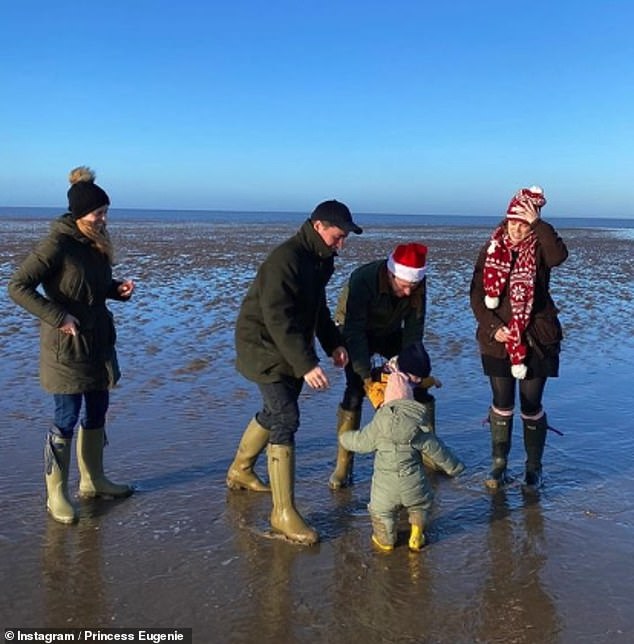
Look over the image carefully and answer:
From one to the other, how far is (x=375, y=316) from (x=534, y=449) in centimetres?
148

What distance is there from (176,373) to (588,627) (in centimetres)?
556

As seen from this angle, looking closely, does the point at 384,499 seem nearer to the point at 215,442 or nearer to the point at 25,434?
the point at 215,442

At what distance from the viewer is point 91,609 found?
360cm

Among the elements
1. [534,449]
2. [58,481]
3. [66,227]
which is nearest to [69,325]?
[66,227]

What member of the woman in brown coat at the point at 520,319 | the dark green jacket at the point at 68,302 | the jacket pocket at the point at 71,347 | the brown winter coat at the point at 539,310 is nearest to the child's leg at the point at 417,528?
the woman in brown coat at the point at 520,319

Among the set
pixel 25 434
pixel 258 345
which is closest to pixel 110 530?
pixel 258 345

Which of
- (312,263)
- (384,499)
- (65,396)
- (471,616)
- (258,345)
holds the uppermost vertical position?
(312,263)

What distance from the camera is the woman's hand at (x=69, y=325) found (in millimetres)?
4402

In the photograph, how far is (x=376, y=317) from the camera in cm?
526

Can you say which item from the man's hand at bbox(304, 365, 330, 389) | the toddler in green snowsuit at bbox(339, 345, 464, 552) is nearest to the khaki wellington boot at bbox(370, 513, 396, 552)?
the toddler in green snowsuit at bbox(339, 345, 464, 552)

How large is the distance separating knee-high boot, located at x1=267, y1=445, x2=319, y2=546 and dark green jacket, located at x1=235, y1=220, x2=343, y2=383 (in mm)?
461

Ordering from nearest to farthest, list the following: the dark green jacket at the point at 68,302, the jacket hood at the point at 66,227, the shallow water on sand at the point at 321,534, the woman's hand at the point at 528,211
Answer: the shallow water on sand at the point at 321,534, the dark green jacket at the point at 68,302, the jacket hood at the point at 66,227, the woman's hand at the point at 528,211

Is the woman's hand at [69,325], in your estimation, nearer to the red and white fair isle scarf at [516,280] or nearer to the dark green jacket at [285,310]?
the dark green jacket at [285,310]

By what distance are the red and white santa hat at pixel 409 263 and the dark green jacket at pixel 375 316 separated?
0.21 metres
